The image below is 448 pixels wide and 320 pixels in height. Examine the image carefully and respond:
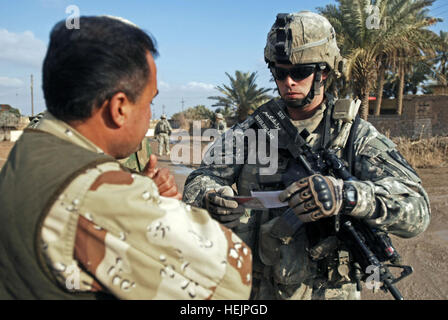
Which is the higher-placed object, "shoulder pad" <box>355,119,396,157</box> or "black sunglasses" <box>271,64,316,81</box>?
"black sunglasses" <box>271,64,316,81</box>

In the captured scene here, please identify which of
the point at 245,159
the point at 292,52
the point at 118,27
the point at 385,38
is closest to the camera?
the point at 118,27

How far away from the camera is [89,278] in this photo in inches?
38.0

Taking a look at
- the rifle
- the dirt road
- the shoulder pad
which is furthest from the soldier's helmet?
the dirt road

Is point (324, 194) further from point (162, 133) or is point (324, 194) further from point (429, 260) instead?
point (162, 133)

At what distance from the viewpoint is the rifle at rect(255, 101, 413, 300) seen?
1.75m

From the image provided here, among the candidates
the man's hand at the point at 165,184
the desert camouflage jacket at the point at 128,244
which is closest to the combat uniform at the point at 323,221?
the man's hand at the point at 165,184

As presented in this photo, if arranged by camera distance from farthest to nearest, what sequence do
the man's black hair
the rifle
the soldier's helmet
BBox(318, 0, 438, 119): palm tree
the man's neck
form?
BBox(318, 0, 438, 119): palm tree < the man's neck < the soldier's helmet < the rifle < the man's black hair

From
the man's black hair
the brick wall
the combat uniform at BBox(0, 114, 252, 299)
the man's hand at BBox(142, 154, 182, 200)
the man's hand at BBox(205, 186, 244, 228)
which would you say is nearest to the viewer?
the combat uniform at BBox(0, 114, 252, 299)

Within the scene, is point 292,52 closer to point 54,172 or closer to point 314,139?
point 314,139

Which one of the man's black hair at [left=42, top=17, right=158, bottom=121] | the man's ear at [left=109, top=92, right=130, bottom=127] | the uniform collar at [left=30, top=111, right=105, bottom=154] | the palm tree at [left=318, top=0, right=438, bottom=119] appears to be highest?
the palm tree at [left=318, top=0, right=438, bottom=119]

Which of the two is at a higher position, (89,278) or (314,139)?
(314,139)

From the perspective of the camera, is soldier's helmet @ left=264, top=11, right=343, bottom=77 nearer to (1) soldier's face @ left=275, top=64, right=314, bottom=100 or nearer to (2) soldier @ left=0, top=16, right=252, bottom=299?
(1) soldier's face @ left=275, top=64, right=314, bottom=100

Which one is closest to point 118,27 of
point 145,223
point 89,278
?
point 145,223
